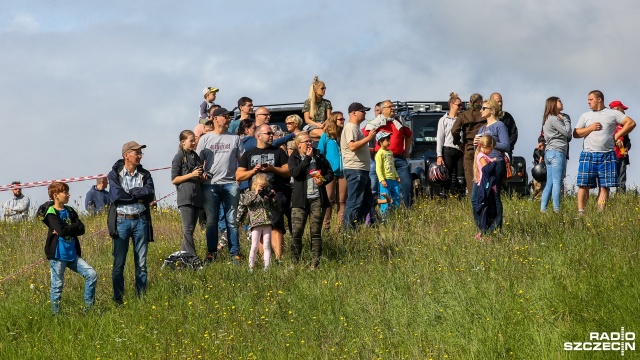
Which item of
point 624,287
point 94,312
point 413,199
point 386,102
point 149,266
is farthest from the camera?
point 413,199

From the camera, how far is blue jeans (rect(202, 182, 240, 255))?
54.2 ft

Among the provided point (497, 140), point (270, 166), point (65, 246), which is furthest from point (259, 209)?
point (497, 140)

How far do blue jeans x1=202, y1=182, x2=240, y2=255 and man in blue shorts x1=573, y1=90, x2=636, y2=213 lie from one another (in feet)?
18.1

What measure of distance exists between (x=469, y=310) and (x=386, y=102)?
260 inches

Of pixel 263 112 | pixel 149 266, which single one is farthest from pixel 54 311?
pixel 263 112

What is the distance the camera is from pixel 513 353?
38.7 feet

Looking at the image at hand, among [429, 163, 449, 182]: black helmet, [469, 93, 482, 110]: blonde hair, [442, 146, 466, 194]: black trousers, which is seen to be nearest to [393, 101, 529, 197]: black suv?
[429, 163, 449, 182]: black helmet

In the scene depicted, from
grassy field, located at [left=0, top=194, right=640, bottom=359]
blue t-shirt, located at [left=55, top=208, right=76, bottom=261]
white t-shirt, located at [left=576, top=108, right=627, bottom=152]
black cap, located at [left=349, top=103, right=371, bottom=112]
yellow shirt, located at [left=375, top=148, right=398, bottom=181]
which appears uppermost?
black cap, located at [left=349, top=103, right=371, bottom=112]

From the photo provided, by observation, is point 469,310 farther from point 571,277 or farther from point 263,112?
point 263,112

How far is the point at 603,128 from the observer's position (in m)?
18.0

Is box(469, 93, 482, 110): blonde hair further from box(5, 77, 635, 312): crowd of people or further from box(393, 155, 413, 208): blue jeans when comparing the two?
box(393, 155, 413, 208): blue jeans

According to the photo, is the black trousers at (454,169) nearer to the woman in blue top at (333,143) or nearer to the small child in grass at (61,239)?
the woman in blue top at (333,143)

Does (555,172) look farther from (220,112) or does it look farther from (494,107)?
(220,112)

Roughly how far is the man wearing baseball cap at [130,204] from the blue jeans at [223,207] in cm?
168
